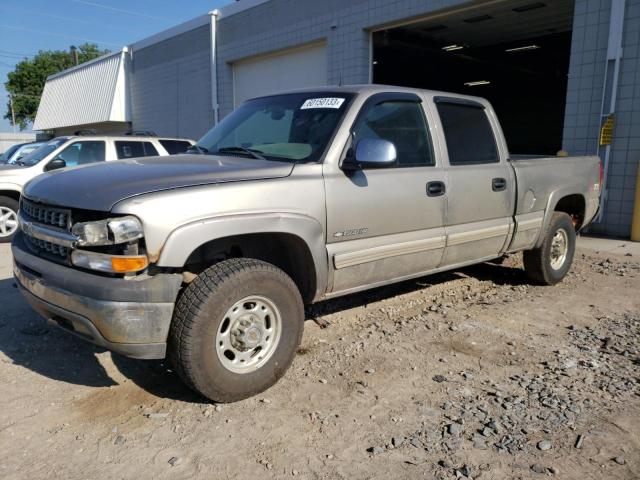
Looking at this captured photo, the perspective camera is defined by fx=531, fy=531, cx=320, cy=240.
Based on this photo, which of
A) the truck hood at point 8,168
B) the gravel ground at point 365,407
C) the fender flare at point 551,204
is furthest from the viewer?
the truck hood at point 8,168

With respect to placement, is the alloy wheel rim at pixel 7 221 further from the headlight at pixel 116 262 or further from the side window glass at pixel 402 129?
the side window glass at pixel 402 129

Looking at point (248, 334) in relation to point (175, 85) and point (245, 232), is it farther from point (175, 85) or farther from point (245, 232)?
point (175, 85)

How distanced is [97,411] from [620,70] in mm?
8987

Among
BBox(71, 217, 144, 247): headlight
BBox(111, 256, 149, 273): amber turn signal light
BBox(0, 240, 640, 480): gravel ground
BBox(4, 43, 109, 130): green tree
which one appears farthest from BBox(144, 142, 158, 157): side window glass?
BBox(4, 43, 109, 130): green tree

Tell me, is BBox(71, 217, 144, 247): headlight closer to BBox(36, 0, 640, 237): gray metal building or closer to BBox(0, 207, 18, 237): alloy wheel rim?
BBox(36, 0, 640, 237): gray metal building

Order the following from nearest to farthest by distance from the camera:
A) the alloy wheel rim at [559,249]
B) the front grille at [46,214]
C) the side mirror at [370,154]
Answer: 1. the front grille at [46,214]
2. the side mirror at [370,154]
3. the alloy wheel rim at [559,249]

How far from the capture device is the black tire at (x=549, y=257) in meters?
5.70

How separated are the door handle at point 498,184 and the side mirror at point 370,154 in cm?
162

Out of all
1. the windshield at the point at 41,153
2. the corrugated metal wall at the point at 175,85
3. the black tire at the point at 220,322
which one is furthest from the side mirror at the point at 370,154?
the corrugated metal wall at the point at 175,85

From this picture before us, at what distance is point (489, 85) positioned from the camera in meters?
26.2

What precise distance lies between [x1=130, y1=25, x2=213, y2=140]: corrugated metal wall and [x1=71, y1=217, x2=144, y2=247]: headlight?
609 inches

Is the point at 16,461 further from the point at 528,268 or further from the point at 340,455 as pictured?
the point at 528,268

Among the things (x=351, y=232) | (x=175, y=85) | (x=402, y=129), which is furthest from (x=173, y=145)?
(x=175, y=85)

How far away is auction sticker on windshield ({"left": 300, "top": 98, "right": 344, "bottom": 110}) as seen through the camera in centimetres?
396
